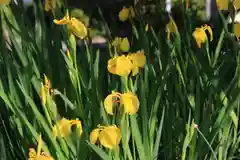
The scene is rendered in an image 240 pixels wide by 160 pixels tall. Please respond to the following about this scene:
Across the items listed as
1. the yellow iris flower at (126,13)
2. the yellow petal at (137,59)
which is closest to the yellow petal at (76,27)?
the yellow petal at (137,59)

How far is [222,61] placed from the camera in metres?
1.29

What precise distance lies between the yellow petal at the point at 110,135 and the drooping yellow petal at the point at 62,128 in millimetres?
109

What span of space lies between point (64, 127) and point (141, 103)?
7.2 inches

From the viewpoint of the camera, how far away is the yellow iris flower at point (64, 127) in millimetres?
889

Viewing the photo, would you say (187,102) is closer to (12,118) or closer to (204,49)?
(204,49)

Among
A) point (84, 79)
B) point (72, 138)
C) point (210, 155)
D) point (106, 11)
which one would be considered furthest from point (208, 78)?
point (106, 11)

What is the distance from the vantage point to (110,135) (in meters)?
0.80

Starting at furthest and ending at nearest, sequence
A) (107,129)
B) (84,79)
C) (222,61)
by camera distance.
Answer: (222,61) < (84,79) < (107,129)

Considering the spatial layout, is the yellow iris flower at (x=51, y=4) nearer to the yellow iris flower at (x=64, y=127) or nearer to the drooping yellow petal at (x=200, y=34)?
the drooping yellow petal at (x=200, y=34)

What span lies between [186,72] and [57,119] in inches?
20.3

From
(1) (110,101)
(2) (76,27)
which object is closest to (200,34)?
(2) (76,27)

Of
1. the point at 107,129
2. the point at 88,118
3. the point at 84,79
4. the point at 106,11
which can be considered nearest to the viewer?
the point at 107,129

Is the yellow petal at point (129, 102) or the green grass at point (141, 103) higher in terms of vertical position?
the yellow petal at point (129, 102)

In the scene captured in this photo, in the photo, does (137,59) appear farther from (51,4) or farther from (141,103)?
(51,4)
